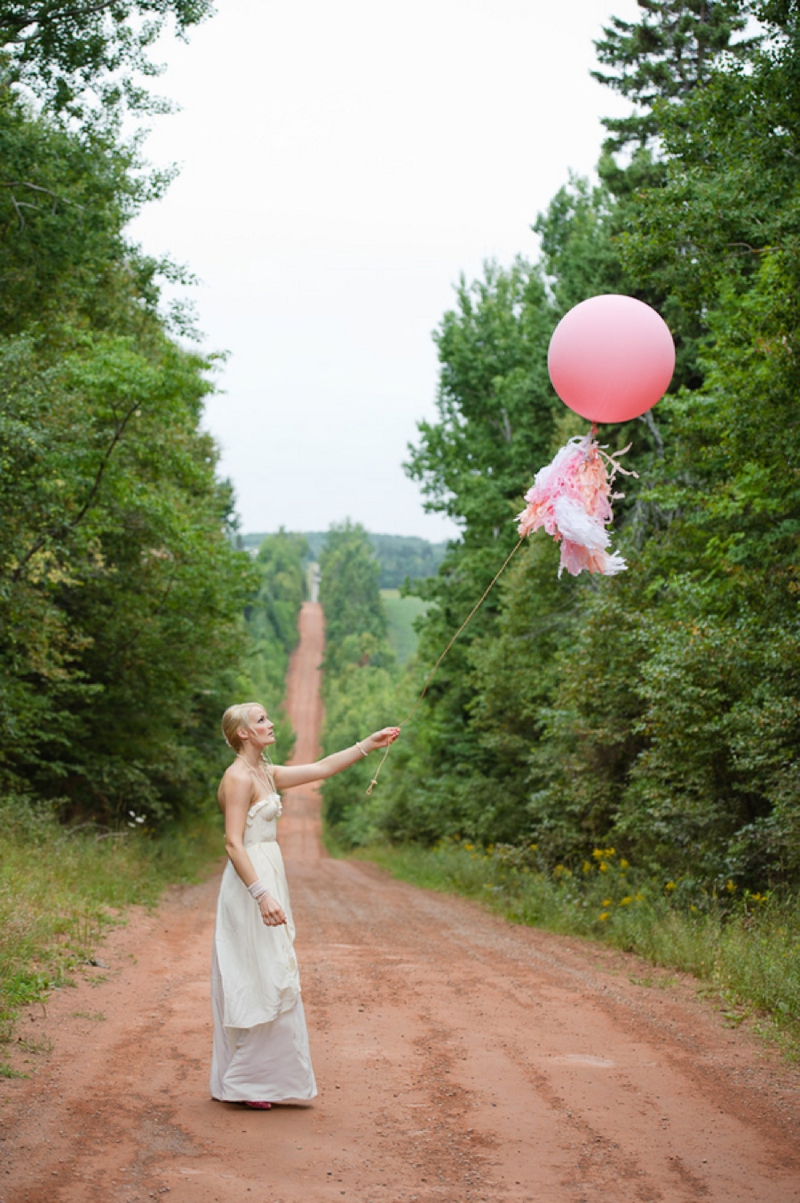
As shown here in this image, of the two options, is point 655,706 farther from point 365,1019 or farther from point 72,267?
point 72,267

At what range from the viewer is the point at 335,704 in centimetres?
9506

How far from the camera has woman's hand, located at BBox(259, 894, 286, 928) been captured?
531 centimetres

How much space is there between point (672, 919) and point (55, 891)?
656 centimetres

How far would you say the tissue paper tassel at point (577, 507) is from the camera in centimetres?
620

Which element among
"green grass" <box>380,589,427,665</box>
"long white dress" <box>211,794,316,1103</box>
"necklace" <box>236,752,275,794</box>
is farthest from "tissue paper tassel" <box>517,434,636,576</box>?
"green grass" <box>380,589,427,665</box>

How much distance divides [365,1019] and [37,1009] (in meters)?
2.33

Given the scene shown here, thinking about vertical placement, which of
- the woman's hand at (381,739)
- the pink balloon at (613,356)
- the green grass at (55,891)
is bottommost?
the green grass at (55,891)

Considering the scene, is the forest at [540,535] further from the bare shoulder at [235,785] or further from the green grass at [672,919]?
the bare shoulder at [235,785]

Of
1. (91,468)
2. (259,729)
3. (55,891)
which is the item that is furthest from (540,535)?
(259,729)

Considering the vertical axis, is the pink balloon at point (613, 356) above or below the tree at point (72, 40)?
below

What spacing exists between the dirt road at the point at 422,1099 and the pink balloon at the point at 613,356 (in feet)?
13.4

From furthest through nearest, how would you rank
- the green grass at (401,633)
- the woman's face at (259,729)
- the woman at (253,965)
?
the green grass at (401,633)
the woman's face at (259,729)
the woman at (253,965)

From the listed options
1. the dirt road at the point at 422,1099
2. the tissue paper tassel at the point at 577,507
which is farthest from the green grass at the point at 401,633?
the tissue paper tassel at the point at 577,507

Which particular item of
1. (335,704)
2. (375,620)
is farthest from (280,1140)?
(375,620)
